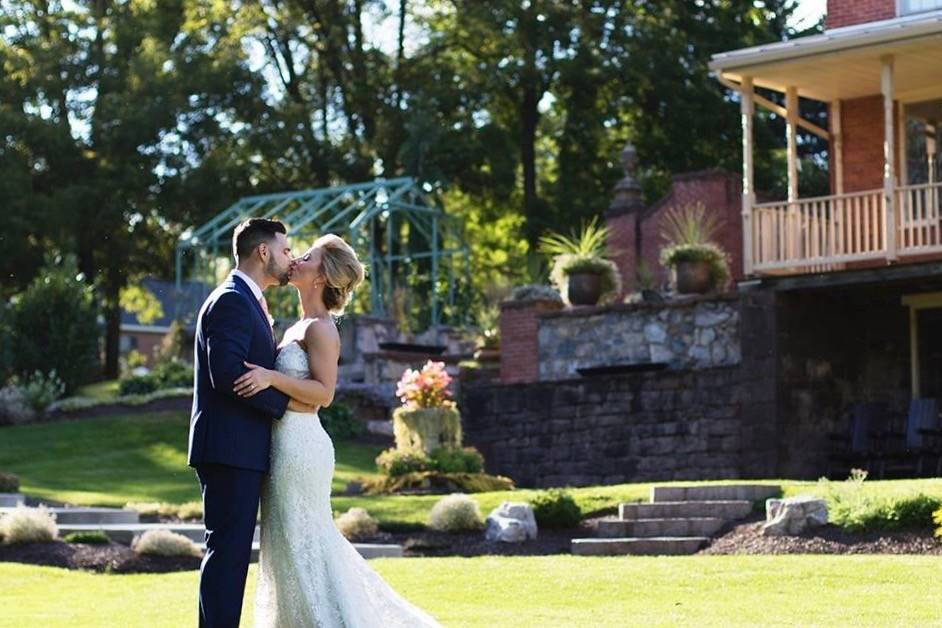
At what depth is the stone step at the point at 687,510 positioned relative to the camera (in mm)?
14984

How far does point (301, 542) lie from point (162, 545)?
22.9 ft

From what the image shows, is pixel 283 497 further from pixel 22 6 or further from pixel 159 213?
pixel 22 6

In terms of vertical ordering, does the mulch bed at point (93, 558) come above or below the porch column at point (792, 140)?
below

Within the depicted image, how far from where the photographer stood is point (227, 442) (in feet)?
24.2

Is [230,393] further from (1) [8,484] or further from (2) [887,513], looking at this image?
(1) [8,484]

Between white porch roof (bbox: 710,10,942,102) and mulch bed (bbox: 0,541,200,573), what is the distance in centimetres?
1036

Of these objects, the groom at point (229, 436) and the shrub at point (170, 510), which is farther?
the shrub at point (170, 510)

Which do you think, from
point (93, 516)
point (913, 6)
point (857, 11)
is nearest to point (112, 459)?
point (93, 516)

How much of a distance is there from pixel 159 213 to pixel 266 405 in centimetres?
3009

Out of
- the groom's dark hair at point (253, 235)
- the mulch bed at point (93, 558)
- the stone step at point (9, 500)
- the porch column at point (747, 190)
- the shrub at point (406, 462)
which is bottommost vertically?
the mulch bed at point (93, 558)

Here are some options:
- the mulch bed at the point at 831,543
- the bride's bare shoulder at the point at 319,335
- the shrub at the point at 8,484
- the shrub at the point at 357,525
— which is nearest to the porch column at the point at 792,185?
the mulch bed at the point at 831,543

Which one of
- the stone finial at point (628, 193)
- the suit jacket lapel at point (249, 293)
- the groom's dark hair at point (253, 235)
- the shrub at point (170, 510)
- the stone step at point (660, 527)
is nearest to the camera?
the suit jacket lapel at point (249, 293)

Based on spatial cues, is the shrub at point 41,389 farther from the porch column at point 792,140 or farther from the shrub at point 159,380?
the porch column at point 792,140

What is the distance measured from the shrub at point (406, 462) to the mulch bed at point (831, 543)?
19.2 feet
